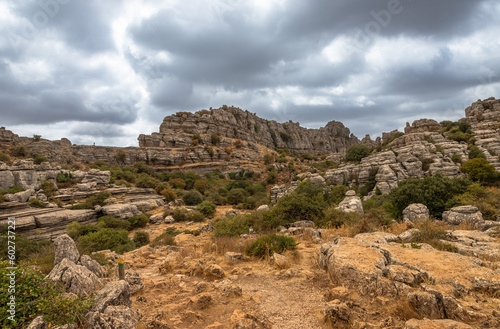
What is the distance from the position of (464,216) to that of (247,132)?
62847 mm

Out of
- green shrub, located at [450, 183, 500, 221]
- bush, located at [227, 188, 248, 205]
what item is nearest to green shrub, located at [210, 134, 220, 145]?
bush, located at [227, 188, 248, 205]

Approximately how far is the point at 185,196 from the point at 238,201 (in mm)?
7643

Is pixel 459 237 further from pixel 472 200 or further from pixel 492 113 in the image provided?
pixel 492 113

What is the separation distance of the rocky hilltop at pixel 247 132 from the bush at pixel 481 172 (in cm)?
5000

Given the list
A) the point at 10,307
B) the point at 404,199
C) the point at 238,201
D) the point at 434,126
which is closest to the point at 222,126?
the point at 238,201

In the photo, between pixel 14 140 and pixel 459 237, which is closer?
pixel 459 237

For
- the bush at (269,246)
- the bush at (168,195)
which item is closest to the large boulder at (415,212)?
the bush at (269,246)

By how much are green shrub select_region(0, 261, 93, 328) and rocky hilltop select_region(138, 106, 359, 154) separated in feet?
173

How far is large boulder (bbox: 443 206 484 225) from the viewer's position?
9.23 m

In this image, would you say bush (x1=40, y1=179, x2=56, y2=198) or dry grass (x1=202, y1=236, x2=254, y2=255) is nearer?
dry grass (x1=202, y1=236, x2=254, y2=255)

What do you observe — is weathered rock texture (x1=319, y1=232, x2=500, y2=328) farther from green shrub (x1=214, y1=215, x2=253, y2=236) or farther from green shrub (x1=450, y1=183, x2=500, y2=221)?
green shrub (x1=450, y1=183, x2=500, y2=221)

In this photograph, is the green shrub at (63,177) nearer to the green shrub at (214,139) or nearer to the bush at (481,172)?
the green shrub at (214,139)

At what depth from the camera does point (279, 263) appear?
5.54 m

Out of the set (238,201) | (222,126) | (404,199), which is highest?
(222,126)
